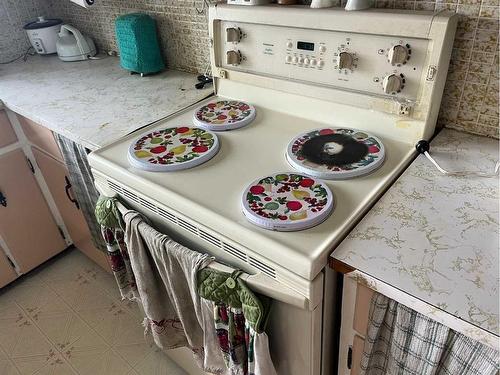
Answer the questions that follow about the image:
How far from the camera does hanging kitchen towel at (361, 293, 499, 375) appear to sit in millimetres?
606

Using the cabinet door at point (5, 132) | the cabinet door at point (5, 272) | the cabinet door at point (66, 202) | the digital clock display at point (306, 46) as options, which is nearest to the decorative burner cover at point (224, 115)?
the digital clock display at point (306, 46)

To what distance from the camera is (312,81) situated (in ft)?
3.45

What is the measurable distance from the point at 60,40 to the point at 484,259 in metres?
2.01

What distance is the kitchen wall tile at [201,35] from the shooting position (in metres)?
0.88

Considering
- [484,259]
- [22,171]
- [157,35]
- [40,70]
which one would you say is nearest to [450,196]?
[484,259]

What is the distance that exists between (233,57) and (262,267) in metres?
0.70

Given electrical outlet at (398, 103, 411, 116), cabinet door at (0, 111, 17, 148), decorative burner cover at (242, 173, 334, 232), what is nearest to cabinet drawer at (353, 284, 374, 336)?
decorative burner cover at (242, 173, 334, 232)

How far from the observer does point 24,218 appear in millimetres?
1780

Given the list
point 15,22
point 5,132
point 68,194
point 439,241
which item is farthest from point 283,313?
point 15,22

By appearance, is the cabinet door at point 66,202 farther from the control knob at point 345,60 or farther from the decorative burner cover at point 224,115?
the control knob at point 345,60

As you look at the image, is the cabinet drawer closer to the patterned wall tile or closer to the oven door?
the oven door

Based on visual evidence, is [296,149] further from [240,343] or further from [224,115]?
[240,343]

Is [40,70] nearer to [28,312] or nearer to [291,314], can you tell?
[28,312]

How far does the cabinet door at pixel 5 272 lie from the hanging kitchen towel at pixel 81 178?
0.51 m
